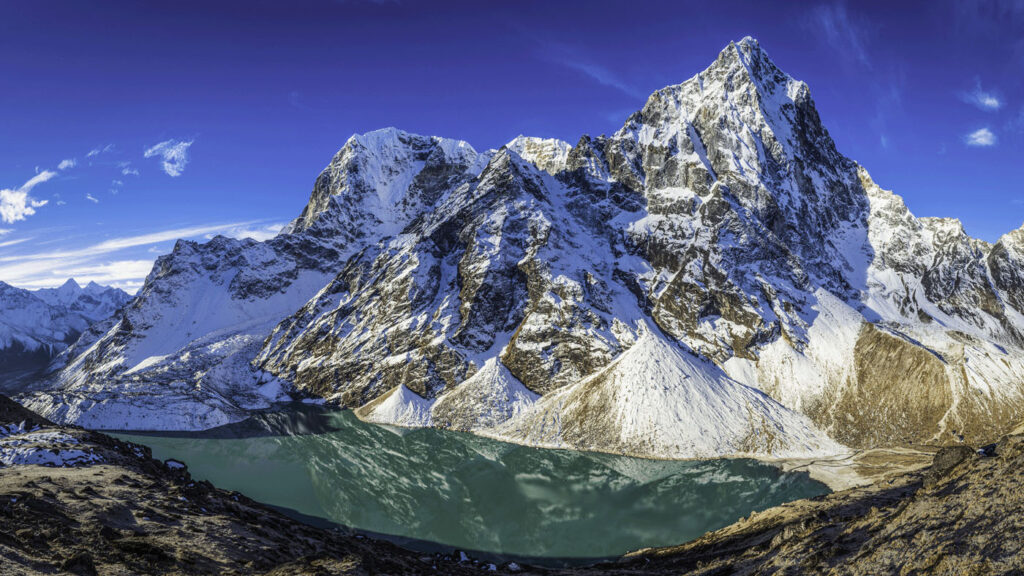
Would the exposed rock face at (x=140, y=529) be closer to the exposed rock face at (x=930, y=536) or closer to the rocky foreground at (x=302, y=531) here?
the rocky foreground at (x=302, y=531)

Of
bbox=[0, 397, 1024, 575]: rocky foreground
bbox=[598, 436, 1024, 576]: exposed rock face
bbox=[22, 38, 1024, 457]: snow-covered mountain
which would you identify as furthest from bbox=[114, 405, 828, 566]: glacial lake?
bbox=[598, 436, 1024, 576]: exposed rock face

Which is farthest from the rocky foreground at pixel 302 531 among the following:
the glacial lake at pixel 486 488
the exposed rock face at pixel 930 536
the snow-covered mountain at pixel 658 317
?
the snow-covered mountain at pixel 658 317

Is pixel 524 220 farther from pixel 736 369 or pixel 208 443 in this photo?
pixel 208 443

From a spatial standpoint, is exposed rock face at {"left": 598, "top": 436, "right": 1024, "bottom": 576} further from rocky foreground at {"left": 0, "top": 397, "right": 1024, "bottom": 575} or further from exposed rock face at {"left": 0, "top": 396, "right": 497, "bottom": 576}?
exposed rock face at {"left": 0, "top": 396, "right": 497, "bottom": 576}

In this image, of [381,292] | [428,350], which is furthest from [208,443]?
[381,292]

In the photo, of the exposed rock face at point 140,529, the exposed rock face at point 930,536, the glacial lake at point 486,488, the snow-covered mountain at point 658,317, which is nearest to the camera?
the exposed rock face at point 930,536

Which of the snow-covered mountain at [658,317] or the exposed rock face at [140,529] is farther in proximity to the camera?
the snow-covered mountain at [658,317]
